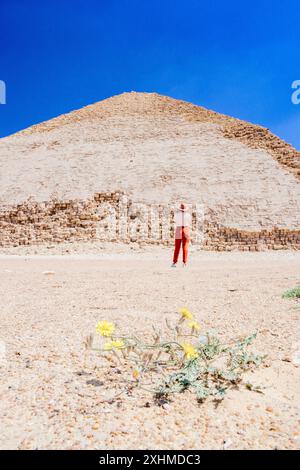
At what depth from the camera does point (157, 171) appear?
31.9 m

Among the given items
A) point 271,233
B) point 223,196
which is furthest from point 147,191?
point 271,233

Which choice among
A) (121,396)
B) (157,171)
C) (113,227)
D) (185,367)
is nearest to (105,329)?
(121,396)

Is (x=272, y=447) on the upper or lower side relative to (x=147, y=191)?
lower

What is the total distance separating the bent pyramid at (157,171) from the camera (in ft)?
84.8

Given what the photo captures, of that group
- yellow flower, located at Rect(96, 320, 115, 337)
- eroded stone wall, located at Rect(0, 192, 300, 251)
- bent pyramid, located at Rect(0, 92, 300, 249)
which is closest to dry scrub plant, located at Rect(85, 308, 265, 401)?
yellow flower, located at Rect(96, 320, 115, 337)

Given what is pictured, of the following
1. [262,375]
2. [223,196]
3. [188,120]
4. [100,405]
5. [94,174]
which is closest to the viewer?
[100,405]

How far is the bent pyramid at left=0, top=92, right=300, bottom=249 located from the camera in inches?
1017

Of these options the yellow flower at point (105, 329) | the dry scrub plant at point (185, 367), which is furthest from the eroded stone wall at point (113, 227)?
the yellow flower at point (105, 329)

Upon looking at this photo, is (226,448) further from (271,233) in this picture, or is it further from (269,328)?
(271,233)

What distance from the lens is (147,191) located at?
28734 mm

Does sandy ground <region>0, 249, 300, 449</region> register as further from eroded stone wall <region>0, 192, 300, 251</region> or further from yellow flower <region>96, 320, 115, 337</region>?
eroded stone wall <region>0, 192, 300, 251</region>

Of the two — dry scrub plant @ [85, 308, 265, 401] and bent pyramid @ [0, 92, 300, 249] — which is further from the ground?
bent pyramid @ [0, 92, 300, 249]
